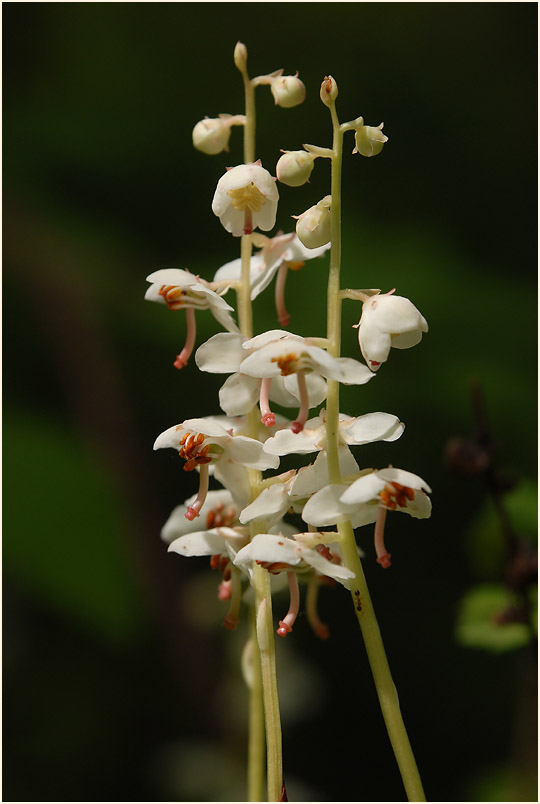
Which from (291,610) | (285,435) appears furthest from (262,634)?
(285,435)

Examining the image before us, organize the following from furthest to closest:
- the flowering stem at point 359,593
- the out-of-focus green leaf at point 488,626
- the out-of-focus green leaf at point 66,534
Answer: the out-of-focus green leaf at point 66,534 → the out-of-focus green leaf at point 488,626 → the flowering stem at point 359,593

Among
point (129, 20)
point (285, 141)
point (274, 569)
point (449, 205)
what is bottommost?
point (274, 569)

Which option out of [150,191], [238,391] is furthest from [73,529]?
[238,391]

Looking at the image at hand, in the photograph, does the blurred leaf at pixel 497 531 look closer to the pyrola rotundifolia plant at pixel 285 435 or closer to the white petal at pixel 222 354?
the pyrola rotundifolia plant at pixel 285 435

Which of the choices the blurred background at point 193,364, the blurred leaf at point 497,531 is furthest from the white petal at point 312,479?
the blurred background at point 193,364

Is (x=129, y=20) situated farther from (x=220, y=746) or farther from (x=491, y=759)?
(x=491, y=759)

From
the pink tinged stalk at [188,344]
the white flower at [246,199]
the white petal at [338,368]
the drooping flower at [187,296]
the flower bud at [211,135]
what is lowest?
the white petal at [338,368]

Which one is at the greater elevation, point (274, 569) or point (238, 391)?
point (238, 391)
